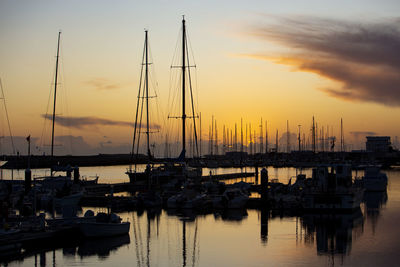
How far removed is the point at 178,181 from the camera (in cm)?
6912

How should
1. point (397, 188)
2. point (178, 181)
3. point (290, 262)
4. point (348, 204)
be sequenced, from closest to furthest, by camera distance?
point (290, 262)
point (348, 204)
point (178, 181)
point (397, 188)

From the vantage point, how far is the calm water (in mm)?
31922

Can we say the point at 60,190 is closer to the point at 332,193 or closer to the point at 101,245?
the point at 101,245

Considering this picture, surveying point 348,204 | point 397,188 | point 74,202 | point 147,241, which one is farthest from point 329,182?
point 397,188

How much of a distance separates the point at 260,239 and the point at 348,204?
12.7 m

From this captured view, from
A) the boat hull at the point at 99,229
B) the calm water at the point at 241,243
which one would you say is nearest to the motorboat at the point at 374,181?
the calm water at the point at 241,243

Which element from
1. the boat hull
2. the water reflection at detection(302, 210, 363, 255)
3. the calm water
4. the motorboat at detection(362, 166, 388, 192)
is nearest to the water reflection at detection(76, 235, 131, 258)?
the calm water

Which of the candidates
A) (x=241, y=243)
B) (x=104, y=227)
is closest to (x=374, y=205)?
(x=241, y=243)

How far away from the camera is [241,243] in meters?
37.0

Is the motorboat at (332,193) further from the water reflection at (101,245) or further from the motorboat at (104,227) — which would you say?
the water reflection at (101,245)

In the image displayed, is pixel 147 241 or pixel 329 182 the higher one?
pixel 329 182

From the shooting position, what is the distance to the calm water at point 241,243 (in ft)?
105

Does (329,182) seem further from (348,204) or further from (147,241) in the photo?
(147,241)

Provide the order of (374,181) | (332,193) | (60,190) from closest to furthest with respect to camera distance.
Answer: (332,193) < (60,190) < (374,181)
